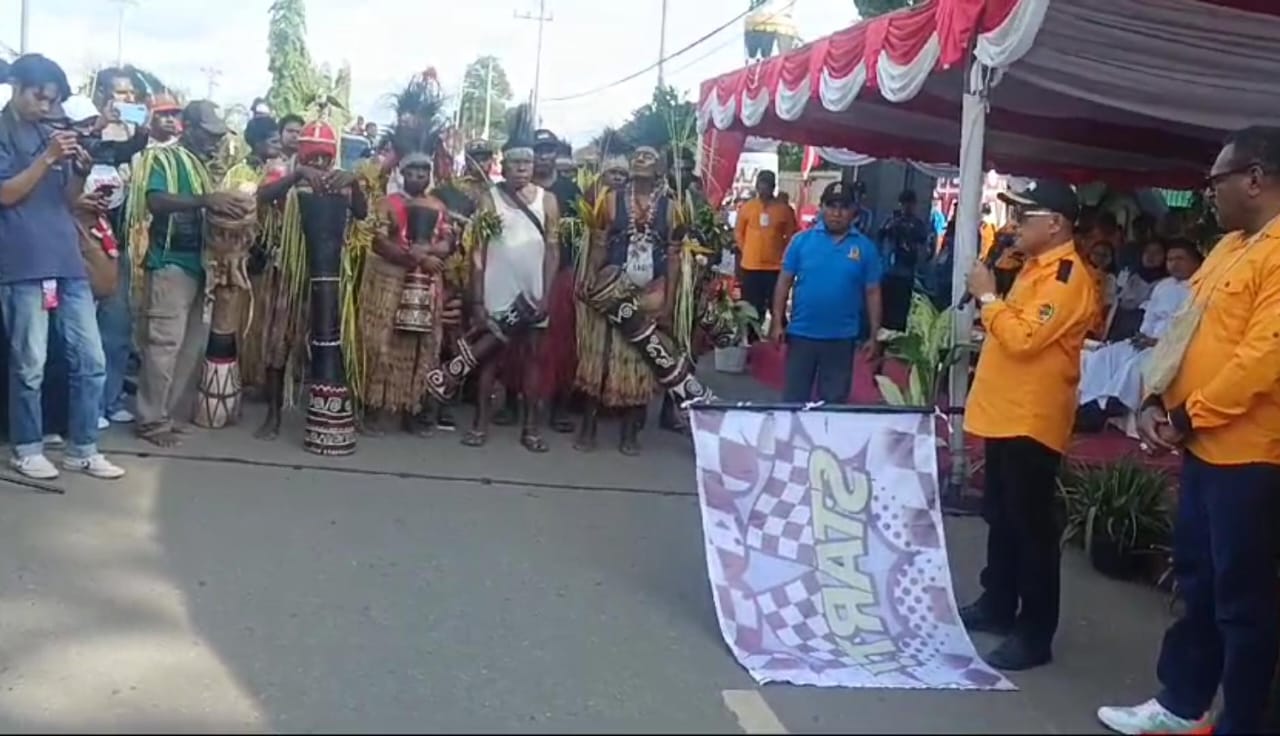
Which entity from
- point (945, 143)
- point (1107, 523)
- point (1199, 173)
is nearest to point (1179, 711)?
point (1107, 523)

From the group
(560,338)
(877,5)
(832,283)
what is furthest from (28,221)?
(877,5)

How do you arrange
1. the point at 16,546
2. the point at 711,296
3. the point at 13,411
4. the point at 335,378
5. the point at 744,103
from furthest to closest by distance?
the point at 744,103 → the point at 711,296 → the point at 335,378 → the point at 13,411 → the point at 16,546

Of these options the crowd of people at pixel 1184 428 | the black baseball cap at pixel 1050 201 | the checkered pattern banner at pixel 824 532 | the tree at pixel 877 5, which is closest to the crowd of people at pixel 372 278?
the crowd of people at pixel 1184 428

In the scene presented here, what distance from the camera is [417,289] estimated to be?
7484 mm

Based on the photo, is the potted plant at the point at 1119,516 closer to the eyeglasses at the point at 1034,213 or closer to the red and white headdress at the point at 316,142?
the eyeglasses at the point at 1034,213

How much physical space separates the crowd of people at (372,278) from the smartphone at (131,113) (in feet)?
0.11

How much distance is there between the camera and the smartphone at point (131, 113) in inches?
286

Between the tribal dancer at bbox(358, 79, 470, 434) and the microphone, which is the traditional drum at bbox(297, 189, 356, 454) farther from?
the microphone

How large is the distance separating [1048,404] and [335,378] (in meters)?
4.13

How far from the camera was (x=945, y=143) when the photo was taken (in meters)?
12.7

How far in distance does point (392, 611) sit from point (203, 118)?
135 inches

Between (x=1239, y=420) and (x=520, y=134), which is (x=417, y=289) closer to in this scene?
(x=520, y=134)

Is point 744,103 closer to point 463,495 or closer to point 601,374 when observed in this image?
point 601,374

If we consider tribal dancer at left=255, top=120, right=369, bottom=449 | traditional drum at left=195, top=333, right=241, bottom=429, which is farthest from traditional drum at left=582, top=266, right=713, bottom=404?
traditional drum at left=195, top=333, right=241, bottom=429
